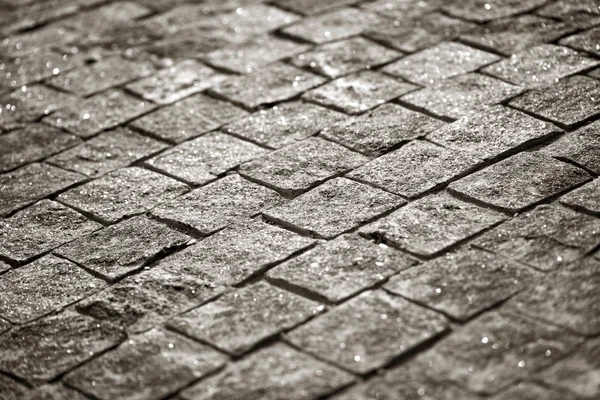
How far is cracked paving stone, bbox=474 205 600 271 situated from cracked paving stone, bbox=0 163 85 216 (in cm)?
228

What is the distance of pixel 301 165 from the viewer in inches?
193

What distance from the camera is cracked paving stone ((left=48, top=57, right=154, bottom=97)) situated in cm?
608

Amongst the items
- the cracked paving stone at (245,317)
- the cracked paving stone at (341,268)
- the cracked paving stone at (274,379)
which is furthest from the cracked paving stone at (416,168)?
the cracked paving stone at (274,379)

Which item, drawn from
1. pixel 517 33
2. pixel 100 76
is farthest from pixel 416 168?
pixel 100 76

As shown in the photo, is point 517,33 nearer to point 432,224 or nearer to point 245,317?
point 432,224

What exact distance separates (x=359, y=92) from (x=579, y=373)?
2.63 meters

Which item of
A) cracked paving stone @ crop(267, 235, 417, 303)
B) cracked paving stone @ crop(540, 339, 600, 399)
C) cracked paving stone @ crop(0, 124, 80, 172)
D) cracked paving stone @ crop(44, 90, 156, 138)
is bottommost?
cracked paving stone @ crop(540, 339, 600, 399)

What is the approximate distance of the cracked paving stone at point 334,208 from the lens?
14.4 feet

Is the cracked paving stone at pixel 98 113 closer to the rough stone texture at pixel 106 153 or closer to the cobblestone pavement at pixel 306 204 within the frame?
the cobblestone pavement at pixel 306 204

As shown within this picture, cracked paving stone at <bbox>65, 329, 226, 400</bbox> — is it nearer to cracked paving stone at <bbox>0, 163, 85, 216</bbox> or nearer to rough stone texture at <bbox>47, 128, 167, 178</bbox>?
cracked paving stone at <bbox>0, 163, 85, 216</bbox>

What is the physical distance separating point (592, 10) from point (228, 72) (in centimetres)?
242

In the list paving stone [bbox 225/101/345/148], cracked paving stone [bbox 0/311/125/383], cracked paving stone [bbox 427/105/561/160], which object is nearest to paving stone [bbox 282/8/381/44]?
paving stone [bbox 225/101/345/148]

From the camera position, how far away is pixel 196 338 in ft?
12.4

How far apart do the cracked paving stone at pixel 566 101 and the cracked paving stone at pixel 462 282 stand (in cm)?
132
